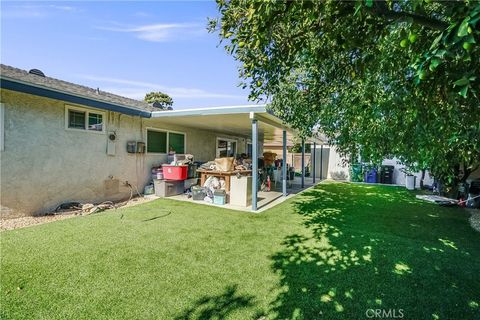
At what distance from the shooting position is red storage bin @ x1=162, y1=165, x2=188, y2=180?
8.96 meters

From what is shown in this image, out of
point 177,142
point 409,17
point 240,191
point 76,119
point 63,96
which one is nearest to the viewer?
point 409,17

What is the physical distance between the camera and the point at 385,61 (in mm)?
2711

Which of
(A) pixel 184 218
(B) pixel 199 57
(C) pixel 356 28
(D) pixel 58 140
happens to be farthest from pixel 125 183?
(C) pixel 356 28

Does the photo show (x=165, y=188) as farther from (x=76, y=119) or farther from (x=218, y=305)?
(x=218, y=305)

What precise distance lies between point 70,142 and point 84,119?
2.77 ft

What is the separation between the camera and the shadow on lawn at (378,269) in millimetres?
2803

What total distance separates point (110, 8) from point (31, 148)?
13.3 ft

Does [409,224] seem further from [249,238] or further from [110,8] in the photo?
[110,8]

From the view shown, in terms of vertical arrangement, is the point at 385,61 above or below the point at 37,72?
below

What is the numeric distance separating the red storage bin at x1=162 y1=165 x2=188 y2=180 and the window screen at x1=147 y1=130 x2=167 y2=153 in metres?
1.16

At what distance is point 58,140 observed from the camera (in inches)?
258

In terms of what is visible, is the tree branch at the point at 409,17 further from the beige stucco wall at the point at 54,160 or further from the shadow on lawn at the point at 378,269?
the beige stucco wall at the point at 54,160

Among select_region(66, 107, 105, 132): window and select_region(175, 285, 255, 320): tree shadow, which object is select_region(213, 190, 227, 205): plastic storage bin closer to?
select_region(66, 107, 105, 132): window

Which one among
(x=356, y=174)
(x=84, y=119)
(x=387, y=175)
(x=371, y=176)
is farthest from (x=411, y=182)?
(x=84, y=119)
